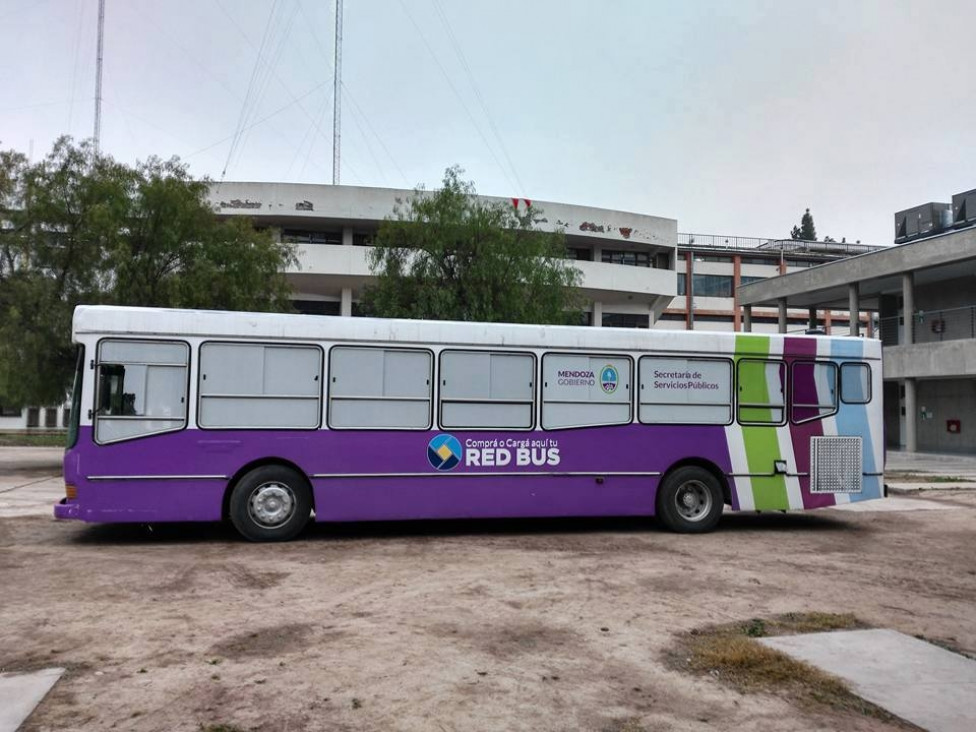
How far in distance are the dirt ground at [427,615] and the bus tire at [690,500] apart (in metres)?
0.31

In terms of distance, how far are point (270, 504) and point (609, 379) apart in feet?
15.5

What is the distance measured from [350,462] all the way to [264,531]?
1.32 metres

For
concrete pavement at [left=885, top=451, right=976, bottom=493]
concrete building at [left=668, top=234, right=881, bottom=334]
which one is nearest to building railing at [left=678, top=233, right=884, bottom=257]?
concrete building at [left=668, top=234, right=881, bottom=334]

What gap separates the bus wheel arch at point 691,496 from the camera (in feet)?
35.4

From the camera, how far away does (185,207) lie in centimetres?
2062

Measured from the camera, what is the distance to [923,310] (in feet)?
110

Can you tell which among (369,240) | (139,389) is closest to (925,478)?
(139,389)

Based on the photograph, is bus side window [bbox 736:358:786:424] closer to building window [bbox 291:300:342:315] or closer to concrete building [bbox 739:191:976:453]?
concrete building [bbox 739:191:976:453]

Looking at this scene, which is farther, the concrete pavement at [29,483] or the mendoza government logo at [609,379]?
the concrete pavement at [29,483]

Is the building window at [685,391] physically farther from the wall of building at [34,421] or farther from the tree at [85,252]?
the wall of building at [34,421]

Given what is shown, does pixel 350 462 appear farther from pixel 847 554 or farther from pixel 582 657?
pixel 847 554

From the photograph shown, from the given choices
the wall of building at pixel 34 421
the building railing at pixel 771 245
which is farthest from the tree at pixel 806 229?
the wall of building at pixel 34 421

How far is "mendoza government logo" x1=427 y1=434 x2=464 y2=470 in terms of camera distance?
10.1m

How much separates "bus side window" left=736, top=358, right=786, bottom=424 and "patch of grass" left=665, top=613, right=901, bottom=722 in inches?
194
